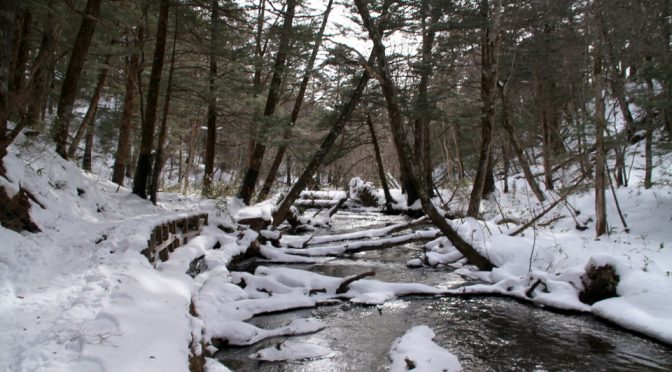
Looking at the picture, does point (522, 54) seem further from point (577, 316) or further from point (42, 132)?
point (42, 132)

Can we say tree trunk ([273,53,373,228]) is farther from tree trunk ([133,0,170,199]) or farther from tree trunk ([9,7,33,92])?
tree trunk ([9,7,33,92])

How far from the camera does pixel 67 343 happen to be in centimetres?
306

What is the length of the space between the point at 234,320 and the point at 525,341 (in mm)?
3712

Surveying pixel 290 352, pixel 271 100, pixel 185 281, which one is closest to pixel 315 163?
pixel 271 100

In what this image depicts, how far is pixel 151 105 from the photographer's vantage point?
36.3 ft

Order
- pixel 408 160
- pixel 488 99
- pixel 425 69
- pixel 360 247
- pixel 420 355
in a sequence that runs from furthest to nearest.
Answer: pixel 425 69, pixel 488 99, pixel 360 247, pixel 408 160, pixel 420 355

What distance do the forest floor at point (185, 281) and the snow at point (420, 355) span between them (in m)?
0.03

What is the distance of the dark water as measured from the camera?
4.73 meters

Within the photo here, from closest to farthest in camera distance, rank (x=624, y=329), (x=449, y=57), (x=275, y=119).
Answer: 1. (x=624, y=329)
2. (x=275, y=119)
3. (x=449, y=57)

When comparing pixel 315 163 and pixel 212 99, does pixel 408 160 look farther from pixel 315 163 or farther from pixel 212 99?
pixel 212 99

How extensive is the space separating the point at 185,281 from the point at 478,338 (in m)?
3.72

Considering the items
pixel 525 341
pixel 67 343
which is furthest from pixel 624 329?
pixel 67 343

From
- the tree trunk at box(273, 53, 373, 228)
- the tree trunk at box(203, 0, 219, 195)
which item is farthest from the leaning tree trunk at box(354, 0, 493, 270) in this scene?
the tree trunk at box(203, 0, 219, 195)

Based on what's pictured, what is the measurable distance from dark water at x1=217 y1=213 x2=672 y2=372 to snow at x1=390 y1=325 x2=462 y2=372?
0.38 feet
